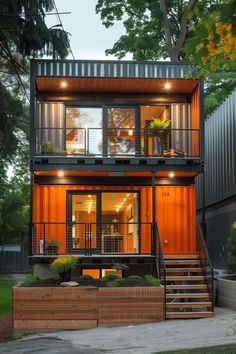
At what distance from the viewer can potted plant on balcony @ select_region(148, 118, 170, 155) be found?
21656 mm

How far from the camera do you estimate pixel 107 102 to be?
74.2 feet

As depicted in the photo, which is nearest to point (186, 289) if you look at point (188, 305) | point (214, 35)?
point (188, 305)

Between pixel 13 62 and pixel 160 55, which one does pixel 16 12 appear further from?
pixel 160 55

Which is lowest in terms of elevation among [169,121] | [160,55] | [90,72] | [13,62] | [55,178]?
[55,178]

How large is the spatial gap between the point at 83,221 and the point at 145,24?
2047 cm

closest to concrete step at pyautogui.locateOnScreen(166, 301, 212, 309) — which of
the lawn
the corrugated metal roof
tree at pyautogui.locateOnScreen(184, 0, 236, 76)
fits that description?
the lawn

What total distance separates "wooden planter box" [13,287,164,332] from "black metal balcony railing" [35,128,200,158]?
253 inches

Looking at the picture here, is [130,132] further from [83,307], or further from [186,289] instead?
[83,307]

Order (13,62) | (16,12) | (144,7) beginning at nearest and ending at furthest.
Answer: (16,12)
(13,62)
(144,7)

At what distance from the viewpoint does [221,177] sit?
25016 millimetres

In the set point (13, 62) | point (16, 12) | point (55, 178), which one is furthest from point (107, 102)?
point (13, 62)

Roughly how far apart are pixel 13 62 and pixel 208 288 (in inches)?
575

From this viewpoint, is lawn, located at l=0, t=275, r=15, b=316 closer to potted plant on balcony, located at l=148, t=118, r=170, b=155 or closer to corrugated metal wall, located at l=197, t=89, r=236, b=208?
potted plant on balcony, located at l=148, t=118, r=170, b=155

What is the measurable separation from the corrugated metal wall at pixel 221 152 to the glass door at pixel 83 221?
5.24 m
